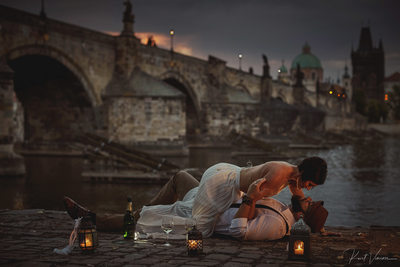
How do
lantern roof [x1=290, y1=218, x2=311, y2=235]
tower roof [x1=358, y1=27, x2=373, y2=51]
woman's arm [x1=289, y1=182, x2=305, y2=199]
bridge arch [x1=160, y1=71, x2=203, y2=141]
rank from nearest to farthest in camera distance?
lantern roof [x1=290, y1=218, x2=311, y2=235] < woman's arm [x1=289, y1=182, x2=305, y2=199] < bridge arch [x1=160, y1=71, x2=203, y2=141] < tower roof [x1=358, y1=27, x2=373, y2=51]

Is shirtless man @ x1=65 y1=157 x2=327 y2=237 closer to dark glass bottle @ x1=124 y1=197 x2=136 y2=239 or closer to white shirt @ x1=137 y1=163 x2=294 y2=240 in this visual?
white shirt @ x1=137 y1=163 x2=294 y2=240

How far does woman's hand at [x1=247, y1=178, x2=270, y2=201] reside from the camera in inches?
182

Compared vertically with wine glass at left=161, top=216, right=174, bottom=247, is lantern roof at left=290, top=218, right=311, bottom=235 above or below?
above

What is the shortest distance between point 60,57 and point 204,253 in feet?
53.7

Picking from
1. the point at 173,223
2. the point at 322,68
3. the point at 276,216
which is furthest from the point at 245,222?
the point at 322,68

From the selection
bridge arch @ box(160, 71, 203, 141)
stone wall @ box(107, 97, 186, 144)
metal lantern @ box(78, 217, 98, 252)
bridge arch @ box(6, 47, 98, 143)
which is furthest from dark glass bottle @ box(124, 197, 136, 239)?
bridge arch @ box(160, 71, 203, 141)

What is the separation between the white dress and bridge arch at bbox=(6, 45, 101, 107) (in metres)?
13.3

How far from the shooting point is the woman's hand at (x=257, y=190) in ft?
15.1

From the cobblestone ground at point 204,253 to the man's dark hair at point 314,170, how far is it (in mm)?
614

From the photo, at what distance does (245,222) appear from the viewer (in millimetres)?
4789

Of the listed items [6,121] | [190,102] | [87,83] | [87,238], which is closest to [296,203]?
[87,238]

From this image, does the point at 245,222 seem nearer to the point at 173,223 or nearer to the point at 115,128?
the point at 173,223

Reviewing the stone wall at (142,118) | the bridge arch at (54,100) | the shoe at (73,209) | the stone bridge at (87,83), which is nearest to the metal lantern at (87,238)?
the shoe at (73,209)
